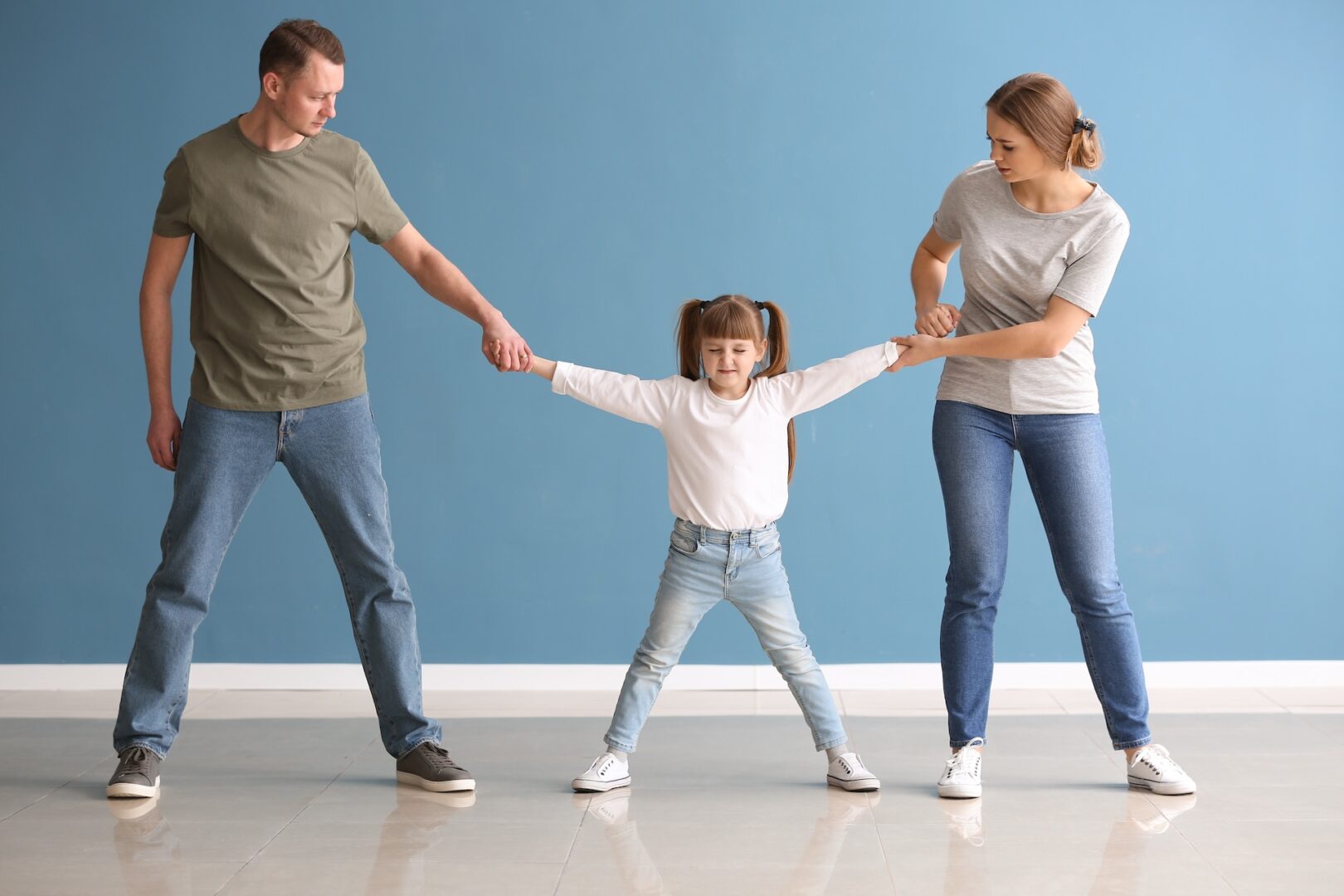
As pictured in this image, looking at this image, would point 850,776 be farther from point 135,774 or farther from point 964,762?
point 135,774

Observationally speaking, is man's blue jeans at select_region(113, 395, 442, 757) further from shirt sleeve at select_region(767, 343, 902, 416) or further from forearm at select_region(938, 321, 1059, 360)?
forearm at select_region(938, 321, 1059, 360)

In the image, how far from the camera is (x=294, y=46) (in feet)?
7.19

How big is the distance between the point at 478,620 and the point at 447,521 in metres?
0.26

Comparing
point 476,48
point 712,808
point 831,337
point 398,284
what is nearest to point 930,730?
point 712,808

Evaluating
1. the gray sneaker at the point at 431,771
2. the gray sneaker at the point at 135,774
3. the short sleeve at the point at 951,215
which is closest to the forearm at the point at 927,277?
the short sleeve at the point at 951,215

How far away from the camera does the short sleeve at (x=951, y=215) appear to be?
2.37 m

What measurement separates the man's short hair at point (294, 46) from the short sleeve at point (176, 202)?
224 millimetres

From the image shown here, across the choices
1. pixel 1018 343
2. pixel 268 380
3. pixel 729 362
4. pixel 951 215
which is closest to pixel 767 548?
pixel 729 362

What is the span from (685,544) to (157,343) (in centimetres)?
101

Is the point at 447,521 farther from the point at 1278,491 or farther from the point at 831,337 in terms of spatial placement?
the point at 1278,491

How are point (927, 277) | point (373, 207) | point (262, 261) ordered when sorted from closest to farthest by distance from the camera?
point (262, 261) → point (373, 207) → point (927, 277)

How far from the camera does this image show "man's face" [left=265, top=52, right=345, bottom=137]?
2.20m

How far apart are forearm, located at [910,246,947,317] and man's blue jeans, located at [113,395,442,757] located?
105 cm

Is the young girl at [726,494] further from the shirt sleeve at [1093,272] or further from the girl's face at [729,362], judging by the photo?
the shirt sleeve at [1093,272]
